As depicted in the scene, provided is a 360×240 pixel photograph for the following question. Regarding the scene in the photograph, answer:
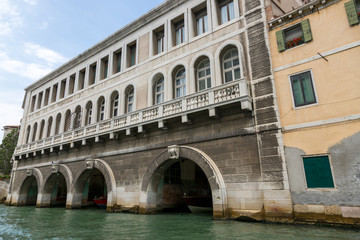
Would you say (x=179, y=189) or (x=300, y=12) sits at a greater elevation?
(x=300, y=12)

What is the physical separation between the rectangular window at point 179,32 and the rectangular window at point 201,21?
111 centimetres

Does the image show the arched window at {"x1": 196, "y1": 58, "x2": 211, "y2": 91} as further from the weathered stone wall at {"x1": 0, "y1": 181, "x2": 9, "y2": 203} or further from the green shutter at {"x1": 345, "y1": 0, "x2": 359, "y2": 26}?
the weathered stone wall at {"x1": 0, "y1": 181, "x2": 9, "y2": 203}

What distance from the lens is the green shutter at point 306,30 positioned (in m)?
9.66

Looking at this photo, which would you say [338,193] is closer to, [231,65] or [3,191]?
[231,65]

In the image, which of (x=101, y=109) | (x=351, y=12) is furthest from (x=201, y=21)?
(x=101, y=109)

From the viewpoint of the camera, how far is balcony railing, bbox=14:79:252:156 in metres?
10.2

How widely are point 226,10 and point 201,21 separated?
1.63 m

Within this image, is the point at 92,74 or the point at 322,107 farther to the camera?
the point at 92,74

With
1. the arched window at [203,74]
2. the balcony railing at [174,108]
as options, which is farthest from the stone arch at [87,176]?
the arched window at [203,74]

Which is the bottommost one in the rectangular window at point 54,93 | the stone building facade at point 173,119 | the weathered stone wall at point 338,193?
the weathered stone wall at point 338,193

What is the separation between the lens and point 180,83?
46.1ft

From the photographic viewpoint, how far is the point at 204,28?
45.7 feet

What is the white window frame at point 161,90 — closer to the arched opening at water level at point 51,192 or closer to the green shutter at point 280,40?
the green shutter at point 280,40

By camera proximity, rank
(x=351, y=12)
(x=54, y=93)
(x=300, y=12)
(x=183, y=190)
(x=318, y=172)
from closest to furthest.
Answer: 1. (x=318, y=172)
2. (x=351, y=12)
3. (x=300, y=12)
4. (x=183, y=190)
5. (x=54, y=93)
